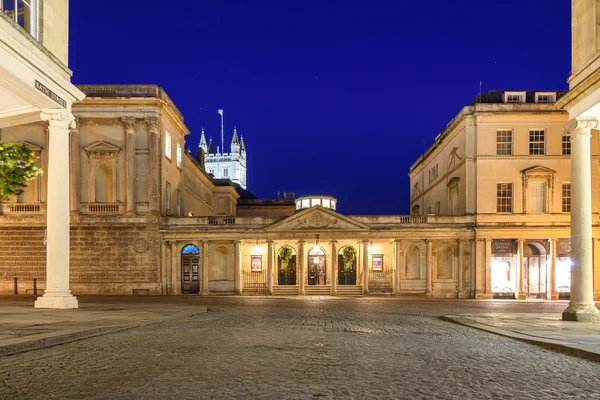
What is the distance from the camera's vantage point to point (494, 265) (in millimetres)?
36531

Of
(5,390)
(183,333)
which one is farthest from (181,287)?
(5,390)

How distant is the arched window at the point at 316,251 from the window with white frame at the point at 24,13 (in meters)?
26.8

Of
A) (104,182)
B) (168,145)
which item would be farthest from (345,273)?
(104,182)

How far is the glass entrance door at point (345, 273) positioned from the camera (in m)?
40.0

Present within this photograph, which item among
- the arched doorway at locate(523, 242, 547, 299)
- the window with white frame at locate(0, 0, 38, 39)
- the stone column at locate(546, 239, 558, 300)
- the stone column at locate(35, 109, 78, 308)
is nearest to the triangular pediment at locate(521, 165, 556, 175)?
the stone column at locate(546, 239, 558, 300)

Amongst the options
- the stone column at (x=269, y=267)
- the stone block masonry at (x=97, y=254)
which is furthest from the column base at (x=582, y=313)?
the stone block masonry at (x=97, y=254)

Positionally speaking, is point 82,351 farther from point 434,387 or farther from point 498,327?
point 498,327

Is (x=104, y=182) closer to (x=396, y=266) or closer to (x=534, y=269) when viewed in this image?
(x=396, y=266)

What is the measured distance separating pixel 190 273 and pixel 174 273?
1.20 metres

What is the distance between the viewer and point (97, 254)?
36094 mm

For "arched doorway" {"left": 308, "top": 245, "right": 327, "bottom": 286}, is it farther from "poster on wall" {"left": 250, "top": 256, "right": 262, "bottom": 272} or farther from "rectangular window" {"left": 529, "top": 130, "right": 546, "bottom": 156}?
"rectangular window" {"left": 529, "top": 130, "right": 546, "bottom": 156}

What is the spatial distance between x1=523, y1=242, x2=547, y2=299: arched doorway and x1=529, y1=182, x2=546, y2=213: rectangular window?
226cm

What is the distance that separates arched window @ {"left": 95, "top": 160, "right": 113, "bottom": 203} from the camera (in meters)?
36.8

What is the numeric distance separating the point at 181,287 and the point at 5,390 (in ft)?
105
